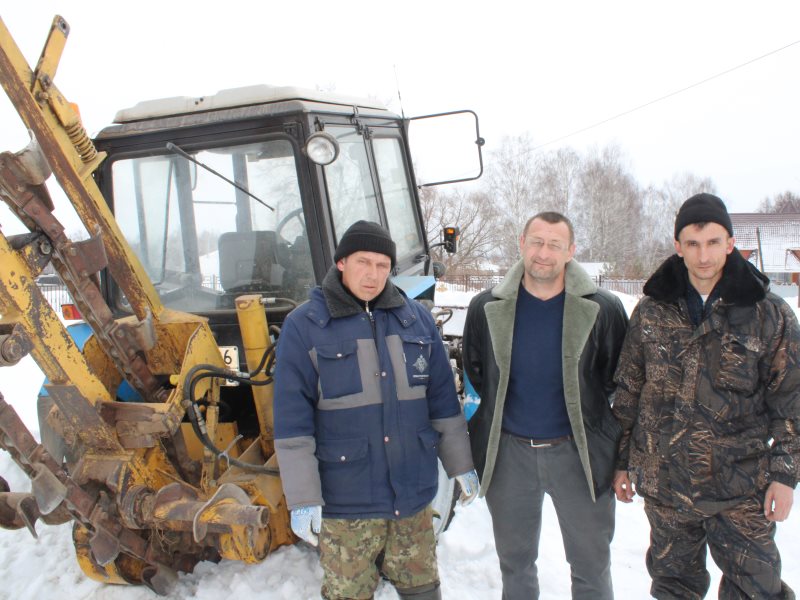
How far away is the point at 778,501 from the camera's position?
1956mm

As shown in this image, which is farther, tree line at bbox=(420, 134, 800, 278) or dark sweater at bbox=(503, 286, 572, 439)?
tree line at bbox=(420, 134, 800, 278)

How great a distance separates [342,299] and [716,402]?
137 centimetres

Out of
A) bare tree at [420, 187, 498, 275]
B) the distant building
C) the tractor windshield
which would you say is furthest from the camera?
the distant building

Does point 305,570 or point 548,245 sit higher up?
point 548,245

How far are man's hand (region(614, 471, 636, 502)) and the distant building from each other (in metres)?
32.2

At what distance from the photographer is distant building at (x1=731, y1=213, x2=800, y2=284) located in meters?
30.7

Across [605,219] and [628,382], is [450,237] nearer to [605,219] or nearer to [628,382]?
[628,382]

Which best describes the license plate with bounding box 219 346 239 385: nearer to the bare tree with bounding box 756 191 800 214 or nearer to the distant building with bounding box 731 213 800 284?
the distant building with bounding box 731 213 800 284

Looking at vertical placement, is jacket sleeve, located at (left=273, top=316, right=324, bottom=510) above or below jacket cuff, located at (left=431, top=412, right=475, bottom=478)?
above

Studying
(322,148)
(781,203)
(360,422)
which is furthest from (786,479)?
(781,203)

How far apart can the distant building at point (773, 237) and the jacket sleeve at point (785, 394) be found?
32.3 metres

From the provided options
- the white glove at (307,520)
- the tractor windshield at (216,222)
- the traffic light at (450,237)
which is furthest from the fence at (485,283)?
the white glove at (307,520)

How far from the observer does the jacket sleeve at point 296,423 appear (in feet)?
6.50

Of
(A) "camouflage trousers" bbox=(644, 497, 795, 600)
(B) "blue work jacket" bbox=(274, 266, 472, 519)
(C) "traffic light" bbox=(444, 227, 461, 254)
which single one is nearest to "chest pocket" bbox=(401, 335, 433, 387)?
(B) "blue work jacket" bbox=(274, 266, 472, 519)
